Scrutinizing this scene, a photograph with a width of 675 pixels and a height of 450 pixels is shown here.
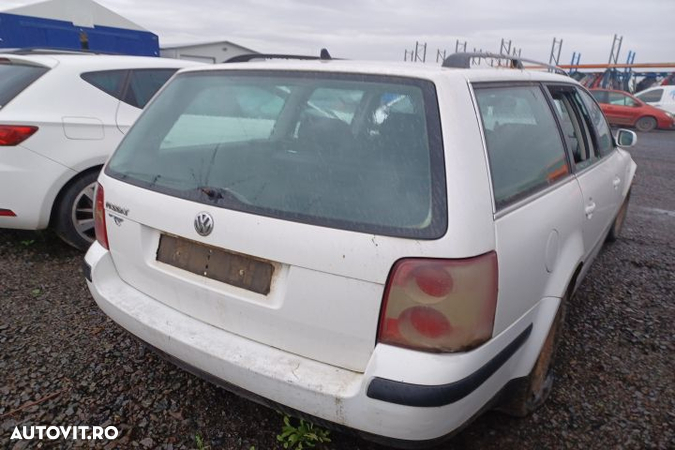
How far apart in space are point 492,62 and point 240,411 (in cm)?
206

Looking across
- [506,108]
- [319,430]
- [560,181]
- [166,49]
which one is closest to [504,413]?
[319,430]

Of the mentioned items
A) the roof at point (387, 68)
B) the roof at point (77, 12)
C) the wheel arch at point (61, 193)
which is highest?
the roof at point (77, 12)

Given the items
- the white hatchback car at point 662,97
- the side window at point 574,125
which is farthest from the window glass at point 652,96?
the side window at point 574,125

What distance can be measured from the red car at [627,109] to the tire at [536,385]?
57.0 feet

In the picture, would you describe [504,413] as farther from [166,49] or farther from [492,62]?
[166,49]

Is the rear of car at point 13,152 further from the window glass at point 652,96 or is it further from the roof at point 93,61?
the window glass at point 652,96

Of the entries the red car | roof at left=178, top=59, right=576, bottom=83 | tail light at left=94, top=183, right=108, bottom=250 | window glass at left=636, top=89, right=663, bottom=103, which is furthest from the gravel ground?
window glass at left=636, top=89, right=663, bottom=103

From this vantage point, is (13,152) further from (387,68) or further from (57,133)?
(387,68)

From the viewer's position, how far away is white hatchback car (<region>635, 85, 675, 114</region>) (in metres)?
18.3

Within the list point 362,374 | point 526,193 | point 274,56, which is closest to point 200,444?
point 362,374

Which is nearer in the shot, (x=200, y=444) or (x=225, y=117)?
(x=200, y=444)

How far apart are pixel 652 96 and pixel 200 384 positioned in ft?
71.9

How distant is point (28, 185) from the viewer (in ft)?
11.2

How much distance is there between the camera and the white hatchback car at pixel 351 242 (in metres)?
1.48
